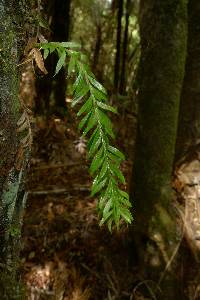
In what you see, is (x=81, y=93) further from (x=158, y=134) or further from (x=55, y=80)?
(x=55, y=80)

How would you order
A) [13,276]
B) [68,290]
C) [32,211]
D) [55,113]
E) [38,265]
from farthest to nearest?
[55,113]
[32,211]
[38,265]
[68,290]
[13,276]

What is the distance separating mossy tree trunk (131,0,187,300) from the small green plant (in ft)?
6.66

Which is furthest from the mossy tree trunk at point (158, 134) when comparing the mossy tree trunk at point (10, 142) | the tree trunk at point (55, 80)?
the tree trunk at point (55, 80)

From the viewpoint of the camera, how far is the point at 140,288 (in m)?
3.45

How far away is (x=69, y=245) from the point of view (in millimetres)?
3996

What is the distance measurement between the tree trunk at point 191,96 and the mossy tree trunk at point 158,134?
0.41 meters

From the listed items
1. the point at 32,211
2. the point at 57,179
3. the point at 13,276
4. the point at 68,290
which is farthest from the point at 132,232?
the point at 13,276

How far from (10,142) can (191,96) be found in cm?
266

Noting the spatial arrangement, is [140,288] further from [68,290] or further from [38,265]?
[38,265]

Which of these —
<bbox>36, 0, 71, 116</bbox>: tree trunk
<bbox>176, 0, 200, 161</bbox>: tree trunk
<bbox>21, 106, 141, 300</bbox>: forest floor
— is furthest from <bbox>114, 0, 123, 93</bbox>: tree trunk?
<bbox>176, 0, 200, 161</bbox>: tree trunk

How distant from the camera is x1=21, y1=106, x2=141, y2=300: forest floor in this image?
3.49 meters

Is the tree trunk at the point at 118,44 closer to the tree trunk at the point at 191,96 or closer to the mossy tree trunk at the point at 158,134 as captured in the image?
the tree trunk at the point at 191,96

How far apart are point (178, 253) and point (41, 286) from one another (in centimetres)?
115

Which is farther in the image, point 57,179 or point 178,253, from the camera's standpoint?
point 57,179
